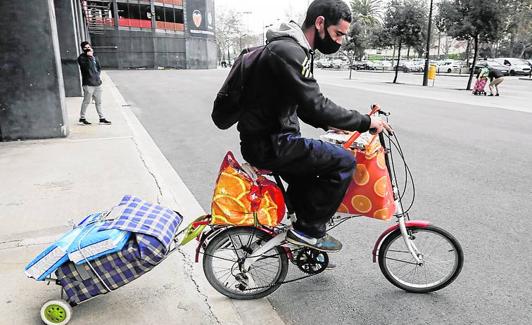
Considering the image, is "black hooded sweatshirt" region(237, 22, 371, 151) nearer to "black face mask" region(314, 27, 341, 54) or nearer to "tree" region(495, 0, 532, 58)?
"black face mask" region(314, 27, 341, 54)

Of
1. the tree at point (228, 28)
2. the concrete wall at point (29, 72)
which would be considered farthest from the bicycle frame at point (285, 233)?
the tree at point (228, 28)

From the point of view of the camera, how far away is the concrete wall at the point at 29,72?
25.3ft

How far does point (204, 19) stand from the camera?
53875mm

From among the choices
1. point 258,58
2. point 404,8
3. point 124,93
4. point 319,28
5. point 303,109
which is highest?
point 404,8

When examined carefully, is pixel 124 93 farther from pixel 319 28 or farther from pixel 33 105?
pixel 319 28

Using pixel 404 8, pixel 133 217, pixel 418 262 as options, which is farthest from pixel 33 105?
pixel 404 8

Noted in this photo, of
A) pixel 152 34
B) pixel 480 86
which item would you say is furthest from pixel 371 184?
pixel 152 34

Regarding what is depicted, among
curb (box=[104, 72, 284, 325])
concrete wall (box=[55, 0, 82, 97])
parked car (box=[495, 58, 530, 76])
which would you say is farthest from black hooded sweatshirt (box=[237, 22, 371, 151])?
parked car (box=[495, 58, 530, 76])

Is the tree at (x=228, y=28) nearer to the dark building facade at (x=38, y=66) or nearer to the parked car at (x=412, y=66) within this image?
the parked car at (x=412, y=66)

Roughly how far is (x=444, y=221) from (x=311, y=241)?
2387 millimetres

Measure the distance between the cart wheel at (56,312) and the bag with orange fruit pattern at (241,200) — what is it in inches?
42.6

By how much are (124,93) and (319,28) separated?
1788cm

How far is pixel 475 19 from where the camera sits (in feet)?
69.8

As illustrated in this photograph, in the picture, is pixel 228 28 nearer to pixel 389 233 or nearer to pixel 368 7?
pixel 368 7
